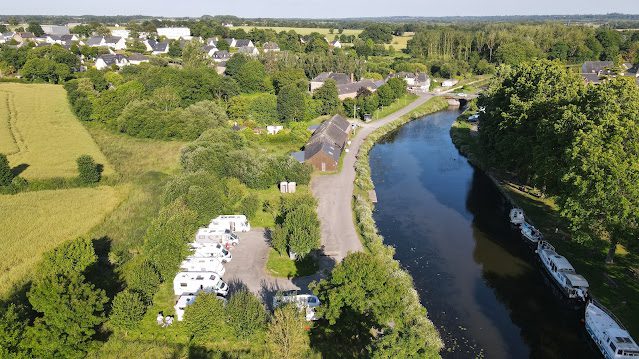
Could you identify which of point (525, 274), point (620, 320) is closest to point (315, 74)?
point (525, 274)

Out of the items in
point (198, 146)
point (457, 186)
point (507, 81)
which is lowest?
point (457, 186)

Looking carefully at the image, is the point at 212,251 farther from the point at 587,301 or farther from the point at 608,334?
the point at 587,301

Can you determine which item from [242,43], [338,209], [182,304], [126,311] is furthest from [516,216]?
[242,43]

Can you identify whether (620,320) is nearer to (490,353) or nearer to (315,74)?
(490,353)

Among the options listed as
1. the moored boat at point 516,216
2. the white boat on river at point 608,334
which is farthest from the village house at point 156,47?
the white boat on river at point 608,334

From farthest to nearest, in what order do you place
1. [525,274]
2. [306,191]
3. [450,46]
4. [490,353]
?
[450,46]
[306,191]
[525,274]
[490,353]

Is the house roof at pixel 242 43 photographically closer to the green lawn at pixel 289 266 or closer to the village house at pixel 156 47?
the village house at pixel 156 47

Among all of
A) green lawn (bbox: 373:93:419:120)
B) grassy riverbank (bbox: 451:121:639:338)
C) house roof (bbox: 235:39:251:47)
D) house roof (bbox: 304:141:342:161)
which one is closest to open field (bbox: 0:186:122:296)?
house roof (bbox: 304:141:342:161)

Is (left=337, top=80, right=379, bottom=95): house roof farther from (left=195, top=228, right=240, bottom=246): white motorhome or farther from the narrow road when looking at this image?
(left=195, top=228, right=240, bottom=246): white motorhome
